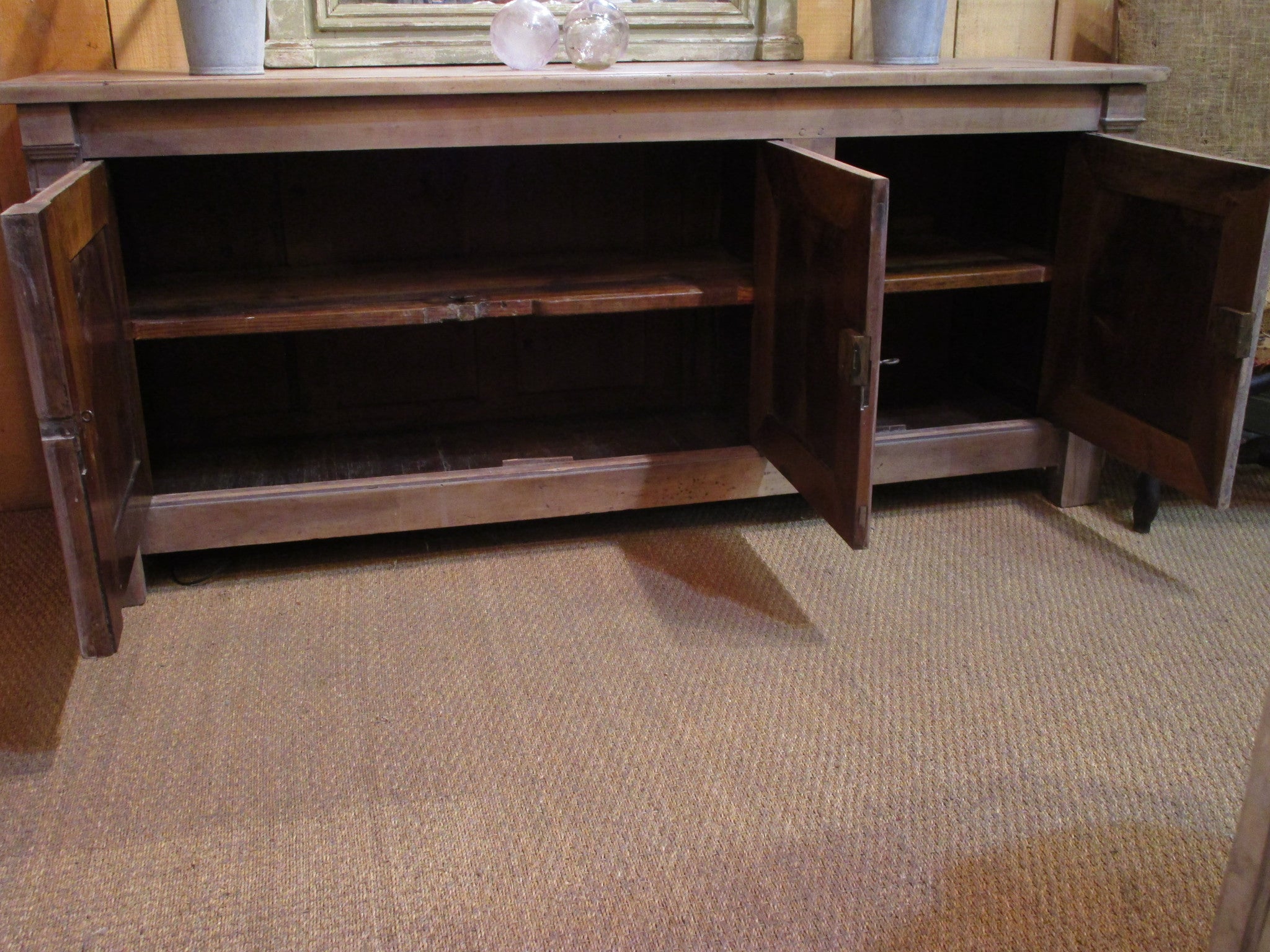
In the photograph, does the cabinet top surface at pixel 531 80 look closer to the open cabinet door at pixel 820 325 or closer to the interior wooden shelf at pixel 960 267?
the open cabinet door at pixel 820 325

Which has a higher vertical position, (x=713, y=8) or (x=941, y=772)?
(x=713, y=8)

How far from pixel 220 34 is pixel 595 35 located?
1.64ft

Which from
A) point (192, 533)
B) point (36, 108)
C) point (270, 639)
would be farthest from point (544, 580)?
point (36, 108)

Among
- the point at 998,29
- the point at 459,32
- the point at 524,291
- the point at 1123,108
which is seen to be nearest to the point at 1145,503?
the point at 1123,108

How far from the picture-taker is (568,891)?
1049mm

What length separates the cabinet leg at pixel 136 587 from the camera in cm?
155

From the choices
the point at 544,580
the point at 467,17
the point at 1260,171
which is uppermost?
the point at 467,17

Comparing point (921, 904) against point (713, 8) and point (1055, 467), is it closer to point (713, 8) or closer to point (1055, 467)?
point (1055, 467)

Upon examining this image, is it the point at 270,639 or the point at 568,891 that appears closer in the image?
the point at 568,891

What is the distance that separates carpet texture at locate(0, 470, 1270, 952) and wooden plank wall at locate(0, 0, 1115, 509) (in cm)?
19

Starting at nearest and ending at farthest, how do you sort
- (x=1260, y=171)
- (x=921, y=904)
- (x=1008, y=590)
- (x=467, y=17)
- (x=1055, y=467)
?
(x=921, y=904) → (x=1260, y=171) → (x=1008, y=590) → (x=467, y=17) → (x=1055, y=467)

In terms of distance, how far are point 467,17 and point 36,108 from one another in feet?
2.10

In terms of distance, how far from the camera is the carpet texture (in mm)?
1032

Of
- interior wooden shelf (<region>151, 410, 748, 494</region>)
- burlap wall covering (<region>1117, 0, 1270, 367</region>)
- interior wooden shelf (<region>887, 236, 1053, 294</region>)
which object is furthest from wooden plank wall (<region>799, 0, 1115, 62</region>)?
interior wooden shelf (<region>151, 410, 748, 494</region>)
